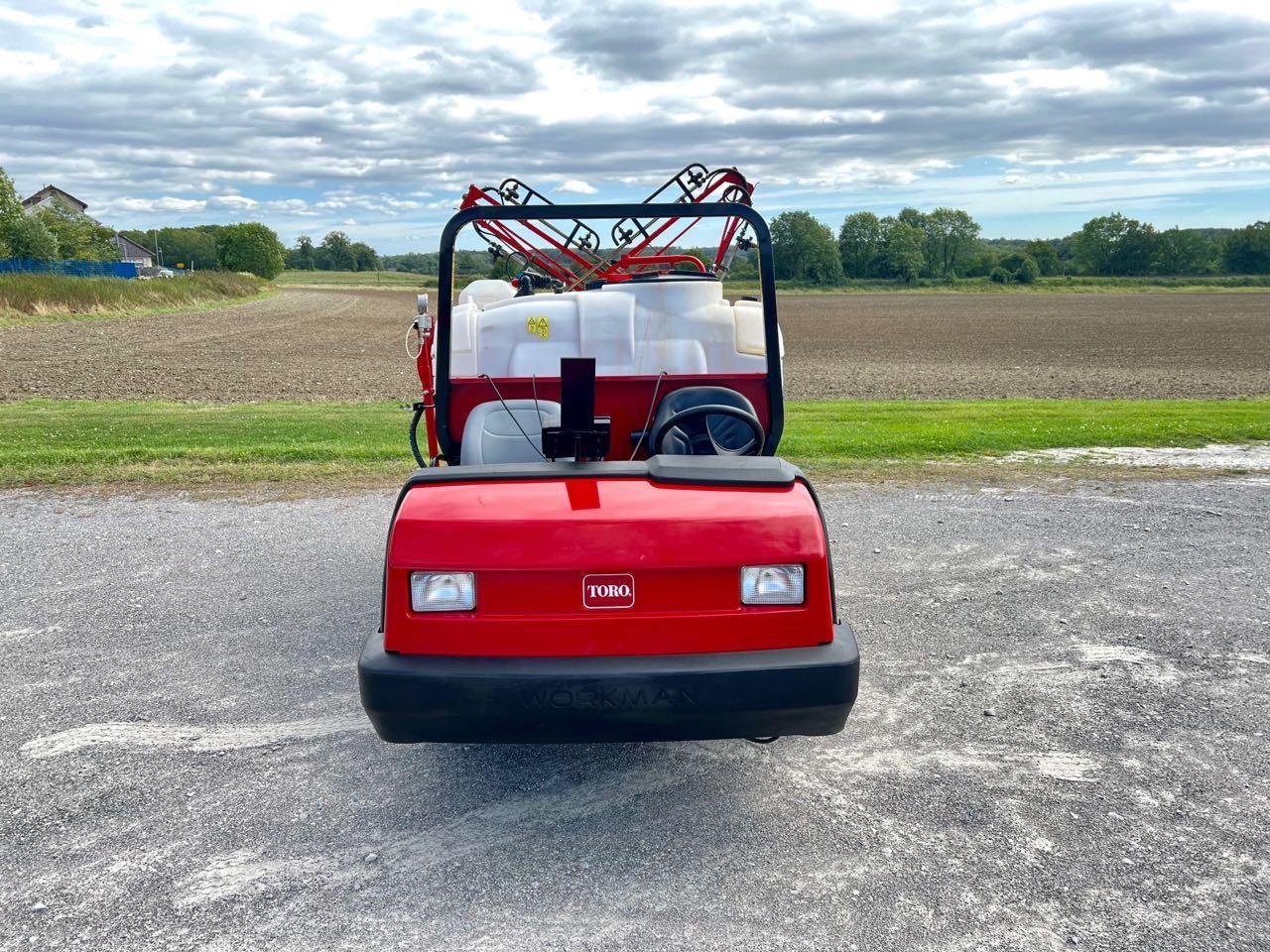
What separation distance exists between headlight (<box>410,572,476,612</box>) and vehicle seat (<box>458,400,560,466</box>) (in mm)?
1031

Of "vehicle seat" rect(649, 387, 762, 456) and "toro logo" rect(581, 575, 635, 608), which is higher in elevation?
"vehicle seat" rect(649, 387, 762, 456)

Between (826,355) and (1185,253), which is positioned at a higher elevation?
(1185,253)

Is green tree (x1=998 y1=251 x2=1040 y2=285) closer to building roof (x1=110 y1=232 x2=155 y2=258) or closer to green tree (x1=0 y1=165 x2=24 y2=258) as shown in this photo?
Answer: green tree (x1=0 y1=165 x2=24 y2=258)

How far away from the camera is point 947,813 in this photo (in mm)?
3283

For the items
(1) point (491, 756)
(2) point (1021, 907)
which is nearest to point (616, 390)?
(1) point (491, 756)

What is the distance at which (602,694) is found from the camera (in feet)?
9.31

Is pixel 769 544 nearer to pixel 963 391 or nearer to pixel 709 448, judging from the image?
pixel 709 448

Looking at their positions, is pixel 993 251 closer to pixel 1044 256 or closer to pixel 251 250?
pixel 1044 256

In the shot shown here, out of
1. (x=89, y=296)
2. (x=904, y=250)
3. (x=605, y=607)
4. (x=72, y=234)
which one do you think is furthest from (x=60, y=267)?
(x=904, y=250)

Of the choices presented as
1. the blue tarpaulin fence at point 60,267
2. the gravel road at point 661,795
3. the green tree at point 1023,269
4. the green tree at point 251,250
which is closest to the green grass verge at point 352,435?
the gravel road at point 661,795

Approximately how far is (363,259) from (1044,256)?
3447 inches

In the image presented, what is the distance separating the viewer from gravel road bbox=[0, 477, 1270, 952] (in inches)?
108

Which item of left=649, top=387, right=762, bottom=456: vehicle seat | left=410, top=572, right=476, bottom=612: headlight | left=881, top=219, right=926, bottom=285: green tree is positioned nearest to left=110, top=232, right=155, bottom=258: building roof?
left=881, top=219, right=926, bottom=285: green tree

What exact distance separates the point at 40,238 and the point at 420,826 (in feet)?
235
